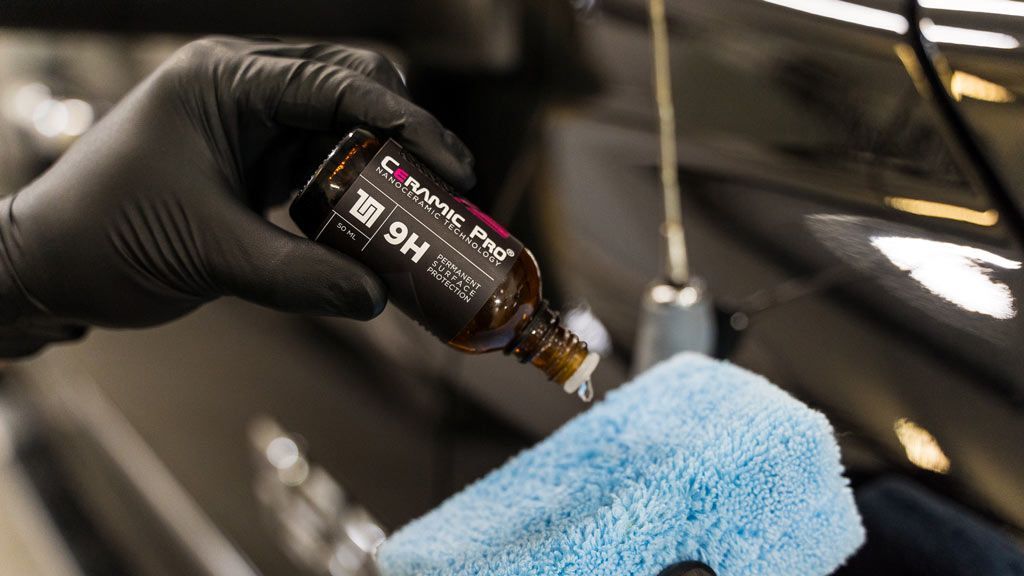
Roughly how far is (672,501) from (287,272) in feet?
0.97

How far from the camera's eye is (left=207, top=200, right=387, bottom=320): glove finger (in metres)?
0.52

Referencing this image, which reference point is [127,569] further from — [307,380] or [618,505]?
[618,505]

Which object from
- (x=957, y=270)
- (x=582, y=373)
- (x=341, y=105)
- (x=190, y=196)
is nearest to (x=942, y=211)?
(x=957, y=270)

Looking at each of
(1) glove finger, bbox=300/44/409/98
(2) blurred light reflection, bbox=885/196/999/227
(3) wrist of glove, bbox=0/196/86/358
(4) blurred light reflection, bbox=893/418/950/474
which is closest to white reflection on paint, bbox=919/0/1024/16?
(2) blurred light reflection, bbox=885/196/999/227

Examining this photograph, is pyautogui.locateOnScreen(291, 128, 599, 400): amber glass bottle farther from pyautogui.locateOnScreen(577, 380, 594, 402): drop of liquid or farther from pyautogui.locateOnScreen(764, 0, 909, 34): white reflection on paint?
pyautogui.locateOnScreen(764, 0, 909, 34): white reflection on paint

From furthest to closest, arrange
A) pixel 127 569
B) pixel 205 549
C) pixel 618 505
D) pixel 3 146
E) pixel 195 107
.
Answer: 1. pixel 3 146
2. pixel 127 569
3. pixel 205 549
4. pixel 195 107
5. pixel 618 505

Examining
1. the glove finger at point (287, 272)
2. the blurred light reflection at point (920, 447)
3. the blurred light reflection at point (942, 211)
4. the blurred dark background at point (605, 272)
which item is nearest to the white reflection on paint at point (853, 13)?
the blurred dark background at point (605, 272)

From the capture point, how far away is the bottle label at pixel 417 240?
0.50 metres

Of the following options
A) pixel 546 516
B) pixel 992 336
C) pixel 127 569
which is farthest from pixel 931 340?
pixel 127 569

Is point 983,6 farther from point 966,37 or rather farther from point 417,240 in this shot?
point 417,240

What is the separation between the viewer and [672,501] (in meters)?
0.47

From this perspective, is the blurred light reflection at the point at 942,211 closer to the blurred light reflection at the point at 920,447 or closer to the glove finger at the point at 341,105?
the blurred light reflection at the point at 920,447

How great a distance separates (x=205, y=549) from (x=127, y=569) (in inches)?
10.0

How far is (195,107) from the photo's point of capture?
609 mm
